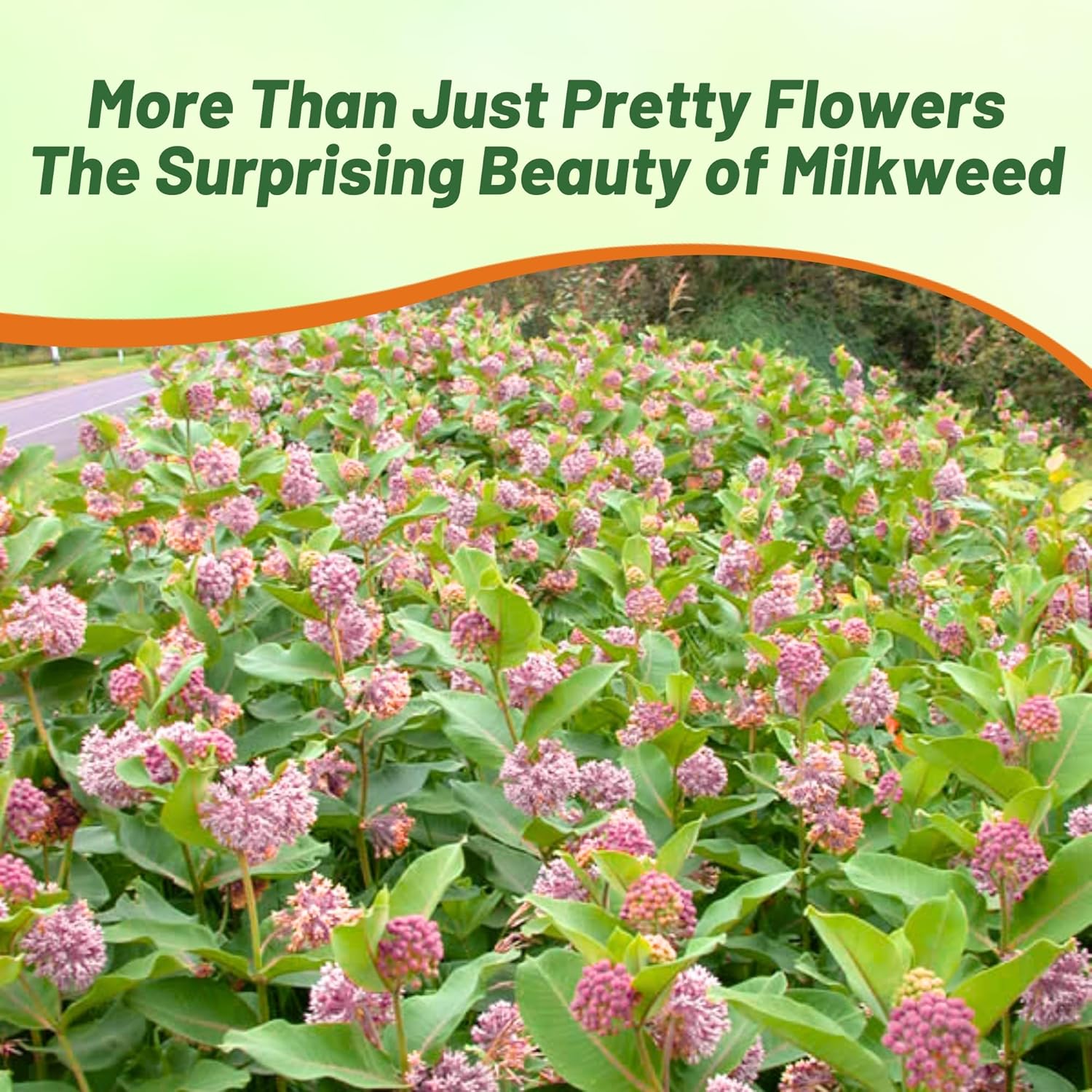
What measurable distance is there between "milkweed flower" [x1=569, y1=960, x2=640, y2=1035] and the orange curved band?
357cm

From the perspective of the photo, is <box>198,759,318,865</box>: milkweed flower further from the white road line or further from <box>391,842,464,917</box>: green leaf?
the white road line

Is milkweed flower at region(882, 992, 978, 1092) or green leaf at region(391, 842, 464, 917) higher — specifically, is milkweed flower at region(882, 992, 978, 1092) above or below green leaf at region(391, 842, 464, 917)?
below

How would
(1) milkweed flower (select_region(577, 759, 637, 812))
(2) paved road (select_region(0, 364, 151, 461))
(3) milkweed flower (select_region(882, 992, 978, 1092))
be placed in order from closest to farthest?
(3) milkweed flower (select_region(882, 992, 978, 1092)) → (1) milkweed flower (select_region(577, 759, 637, 812)) → (2) paved road (select_region(0, 364, 151, 461))

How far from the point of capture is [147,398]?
6.19m

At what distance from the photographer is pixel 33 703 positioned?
206 cm

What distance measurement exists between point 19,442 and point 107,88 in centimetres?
1212

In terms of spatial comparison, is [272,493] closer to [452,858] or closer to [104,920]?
[104,920]

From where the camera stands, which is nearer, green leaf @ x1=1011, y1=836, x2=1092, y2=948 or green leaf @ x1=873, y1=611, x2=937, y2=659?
green leaf @ x1=1011, y1=836, x2=1092, y2=948

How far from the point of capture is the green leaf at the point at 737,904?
141 centimetres

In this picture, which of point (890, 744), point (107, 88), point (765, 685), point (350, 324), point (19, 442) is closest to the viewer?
point (765, 685)

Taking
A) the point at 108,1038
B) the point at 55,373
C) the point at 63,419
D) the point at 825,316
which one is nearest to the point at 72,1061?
the point at 108,1038

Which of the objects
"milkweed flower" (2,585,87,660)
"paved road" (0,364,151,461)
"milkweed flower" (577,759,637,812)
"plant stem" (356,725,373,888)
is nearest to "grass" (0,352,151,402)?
"paved road" (0,364,151,461)

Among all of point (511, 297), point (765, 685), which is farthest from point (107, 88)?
point (511, 297)

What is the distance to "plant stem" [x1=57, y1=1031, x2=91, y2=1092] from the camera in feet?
4.97
